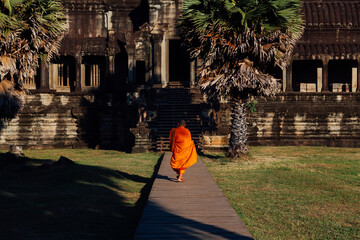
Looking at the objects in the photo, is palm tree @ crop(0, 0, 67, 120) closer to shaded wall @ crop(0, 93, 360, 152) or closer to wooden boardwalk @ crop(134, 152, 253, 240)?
wooden boardwalk @ crop(134, 152, 253, 240)

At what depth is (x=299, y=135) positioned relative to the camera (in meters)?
24.7

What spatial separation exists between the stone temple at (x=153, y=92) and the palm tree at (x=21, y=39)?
694cm

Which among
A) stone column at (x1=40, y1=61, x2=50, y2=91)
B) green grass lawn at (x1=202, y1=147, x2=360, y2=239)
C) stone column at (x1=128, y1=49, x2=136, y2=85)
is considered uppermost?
stone column at (x1=128, y1=49, x2=136, y2=85)

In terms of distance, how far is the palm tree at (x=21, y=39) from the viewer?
15.3 meters

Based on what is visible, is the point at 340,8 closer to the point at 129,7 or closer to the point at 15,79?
the point at 129,7

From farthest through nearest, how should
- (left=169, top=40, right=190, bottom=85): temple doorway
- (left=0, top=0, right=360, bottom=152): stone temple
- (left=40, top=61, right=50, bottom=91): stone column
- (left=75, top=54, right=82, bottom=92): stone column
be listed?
(left=169, top=40, right=190, bottom=85): temple doorway, (left=75, top=54, right=82, bottom=92): stone column, (left=40, top=61, right=50, bottom=91): stone column, (left=0, top=0, right=360, bottom=152): stone temple

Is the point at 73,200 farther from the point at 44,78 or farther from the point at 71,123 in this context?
the point at 44,78

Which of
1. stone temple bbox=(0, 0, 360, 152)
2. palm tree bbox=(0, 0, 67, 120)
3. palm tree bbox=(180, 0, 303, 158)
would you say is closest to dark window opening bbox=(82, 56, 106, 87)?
stone temple bbox=(0, 0, 360, 152)

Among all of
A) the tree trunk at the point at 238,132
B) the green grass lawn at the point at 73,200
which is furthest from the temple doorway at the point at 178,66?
the green grass lawn at the point at 73,200

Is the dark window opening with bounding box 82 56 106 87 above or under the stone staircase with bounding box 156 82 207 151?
above

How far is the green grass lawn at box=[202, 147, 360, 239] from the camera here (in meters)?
7.86

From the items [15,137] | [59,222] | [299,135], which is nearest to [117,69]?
[15,137]

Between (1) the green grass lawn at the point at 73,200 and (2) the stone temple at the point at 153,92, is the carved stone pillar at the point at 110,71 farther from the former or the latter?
(1) the green grass lawn at the point at 73,200

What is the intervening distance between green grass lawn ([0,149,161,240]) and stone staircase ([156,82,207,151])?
4.95 m
